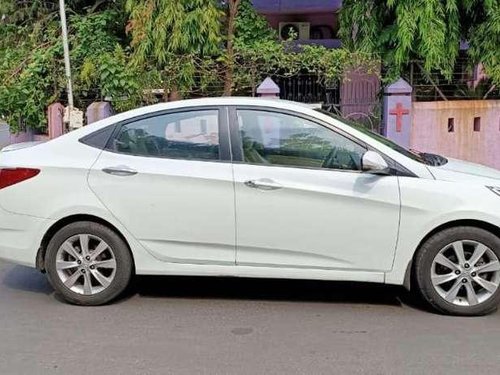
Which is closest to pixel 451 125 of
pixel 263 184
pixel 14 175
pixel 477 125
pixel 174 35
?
pixel 477 125

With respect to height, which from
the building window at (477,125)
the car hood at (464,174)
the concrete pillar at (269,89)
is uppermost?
the concrete pillar at (269,89)

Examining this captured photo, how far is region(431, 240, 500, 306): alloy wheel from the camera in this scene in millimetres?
4703

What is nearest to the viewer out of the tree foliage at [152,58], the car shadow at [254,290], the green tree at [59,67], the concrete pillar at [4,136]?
the car shadow at [254,290]

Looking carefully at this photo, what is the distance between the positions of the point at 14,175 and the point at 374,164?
2.80m

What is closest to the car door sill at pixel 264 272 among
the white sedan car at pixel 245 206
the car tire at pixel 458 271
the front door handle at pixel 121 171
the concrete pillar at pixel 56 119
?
the white sedan car at pixel 245 206

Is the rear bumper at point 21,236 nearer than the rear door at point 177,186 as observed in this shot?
No

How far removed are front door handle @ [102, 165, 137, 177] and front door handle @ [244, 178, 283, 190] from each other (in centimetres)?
89

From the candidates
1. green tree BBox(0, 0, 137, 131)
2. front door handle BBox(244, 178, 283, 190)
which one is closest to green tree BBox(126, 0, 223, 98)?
green tree BBox(0, 0, 137, 131)

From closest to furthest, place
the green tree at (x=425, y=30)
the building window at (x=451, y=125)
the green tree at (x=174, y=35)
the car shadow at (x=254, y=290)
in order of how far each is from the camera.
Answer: the car shadow at (x=254, y=290)
the green tree at (x=425, y=30)
the green tree at (x=174, y=35)
the building window at (x=451, y=125)

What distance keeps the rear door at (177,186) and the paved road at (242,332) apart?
51cm

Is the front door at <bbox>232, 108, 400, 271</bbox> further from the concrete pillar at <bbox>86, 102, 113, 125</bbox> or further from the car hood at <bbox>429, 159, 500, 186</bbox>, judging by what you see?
the concrete pillar at <bbox>86, 102, 113, 125</bbox>

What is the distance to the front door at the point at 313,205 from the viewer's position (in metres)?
4.71

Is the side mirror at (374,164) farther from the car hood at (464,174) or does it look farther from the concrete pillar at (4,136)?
the concrete pillar at (4,136)

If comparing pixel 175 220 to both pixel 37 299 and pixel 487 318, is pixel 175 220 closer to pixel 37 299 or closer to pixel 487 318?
pixel 37 299
